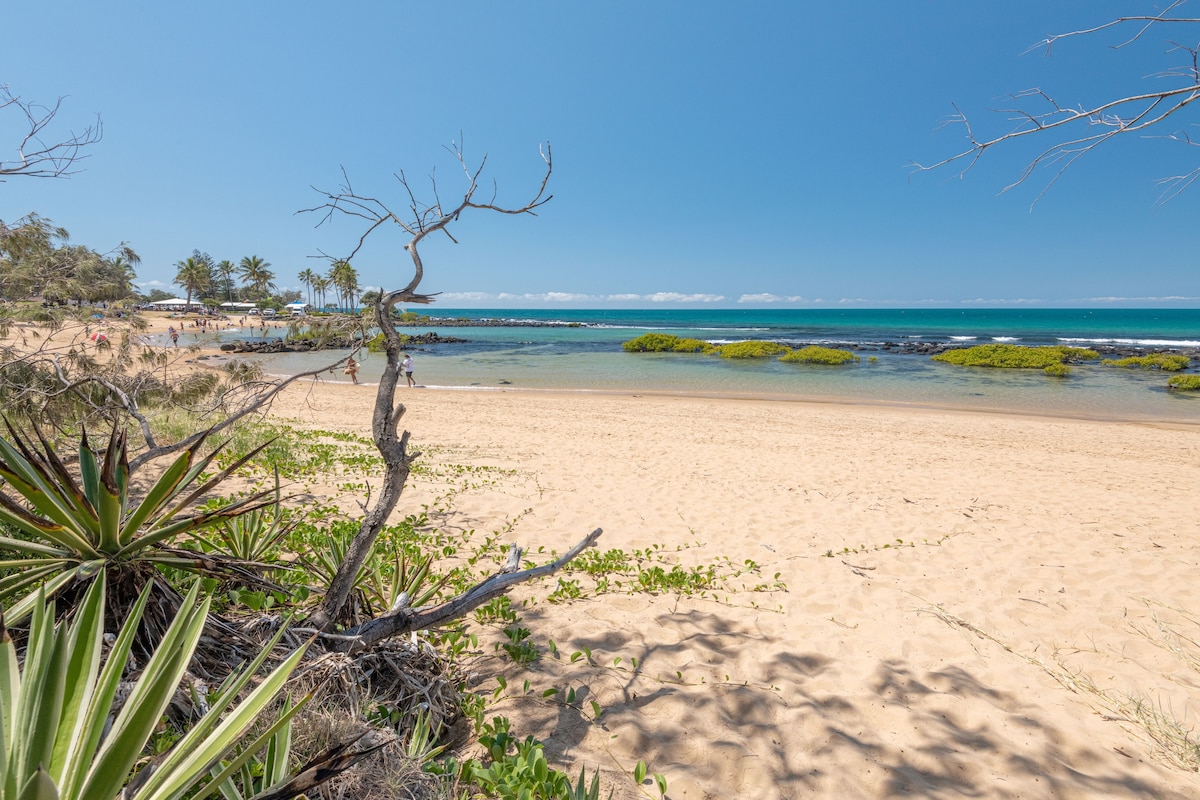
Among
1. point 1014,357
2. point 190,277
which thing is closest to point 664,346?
point 1014,357

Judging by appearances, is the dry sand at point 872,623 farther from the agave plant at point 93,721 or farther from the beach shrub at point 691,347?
the beach shrub at point 691,347

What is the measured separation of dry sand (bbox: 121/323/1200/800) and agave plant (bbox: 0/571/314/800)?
74.0 inches

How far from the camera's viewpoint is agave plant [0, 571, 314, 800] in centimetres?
132

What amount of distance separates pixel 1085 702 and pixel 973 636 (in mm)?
832

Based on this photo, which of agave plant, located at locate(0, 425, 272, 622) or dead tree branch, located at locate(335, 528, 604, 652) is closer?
agave plant, located at locate(0, 425, 272, 622)

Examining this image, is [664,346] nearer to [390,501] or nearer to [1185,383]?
[1185,383]

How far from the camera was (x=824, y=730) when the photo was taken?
3248 mm

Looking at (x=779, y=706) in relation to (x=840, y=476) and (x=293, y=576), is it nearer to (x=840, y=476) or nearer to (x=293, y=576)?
(x=293, y=576)

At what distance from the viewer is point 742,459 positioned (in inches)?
407

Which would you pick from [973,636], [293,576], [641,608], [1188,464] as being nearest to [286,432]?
[293,576]

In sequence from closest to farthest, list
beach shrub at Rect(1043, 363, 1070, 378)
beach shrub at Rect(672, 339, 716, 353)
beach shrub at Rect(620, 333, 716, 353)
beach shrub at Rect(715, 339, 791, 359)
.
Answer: beach shrub at Rect(1043, 363, 1070, 378)
beach shrub at Rect(715, 339, 791, 359)
beach shrub at Rect(672, 339, 716, 353)
beach shrub at Rect(620, 333, 716, 353)

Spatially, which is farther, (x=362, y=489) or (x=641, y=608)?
(x=362, y=489)

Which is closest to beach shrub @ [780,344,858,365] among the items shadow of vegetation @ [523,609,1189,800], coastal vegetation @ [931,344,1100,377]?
coastal vegetation @ [931,344,1100,377]

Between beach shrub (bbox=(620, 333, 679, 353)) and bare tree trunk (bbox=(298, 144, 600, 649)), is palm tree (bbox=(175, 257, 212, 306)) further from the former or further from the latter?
bare tree trunk (bbox=(298, 144, 600, 649))
